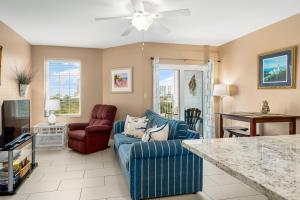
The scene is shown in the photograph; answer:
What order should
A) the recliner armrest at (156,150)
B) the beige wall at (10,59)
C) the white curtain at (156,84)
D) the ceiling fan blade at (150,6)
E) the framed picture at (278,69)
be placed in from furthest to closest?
the white curtain at (156,84), the beige wall at (10,59), the framed picture at (278,69), the ceiling fan blade at (150,6), the recliner armrest at (156,150)

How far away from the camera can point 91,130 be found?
4625 mm

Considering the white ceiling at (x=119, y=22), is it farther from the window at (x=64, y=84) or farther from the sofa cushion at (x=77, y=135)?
the sofa cushion at (x=77, y=135)

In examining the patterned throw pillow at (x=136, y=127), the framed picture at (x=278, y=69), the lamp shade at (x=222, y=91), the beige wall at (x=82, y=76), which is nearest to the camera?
the framed picture at (x=278, y=69)

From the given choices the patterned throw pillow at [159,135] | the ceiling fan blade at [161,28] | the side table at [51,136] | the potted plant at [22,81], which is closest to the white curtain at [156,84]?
the ceiling fan blade at [161,28]

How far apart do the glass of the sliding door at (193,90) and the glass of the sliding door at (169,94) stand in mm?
212

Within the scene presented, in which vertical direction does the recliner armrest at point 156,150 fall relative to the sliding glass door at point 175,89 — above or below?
below

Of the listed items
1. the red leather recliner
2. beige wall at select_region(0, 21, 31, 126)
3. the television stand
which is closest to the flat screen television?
the television stand

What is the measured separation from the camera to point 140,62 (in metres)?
5.43

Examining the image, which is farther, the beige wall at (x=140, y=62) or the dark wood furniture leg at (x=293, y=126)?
the beige wall at (x=140, y=62)

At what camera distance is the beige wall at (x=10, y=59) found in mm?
3900

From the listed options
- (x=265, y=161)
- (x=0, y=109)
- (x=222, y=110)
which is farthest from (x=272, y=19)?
(x=0, y=109)

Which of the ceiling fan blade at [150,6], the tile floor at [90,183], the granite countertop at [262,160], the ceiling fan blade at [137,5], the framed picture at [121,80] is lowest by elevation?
the tile floor at [90,183]

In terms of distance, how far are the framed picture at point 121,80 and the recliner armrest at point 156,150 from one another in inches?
121

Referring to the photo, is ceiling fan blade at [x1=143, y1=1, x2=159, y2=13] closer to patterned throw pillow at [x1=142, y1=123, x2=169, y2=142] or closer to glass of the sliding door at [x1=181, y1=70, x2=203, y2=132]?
patterned throw pillow at [x1=142, y1=123, x2=169, y2=142]
